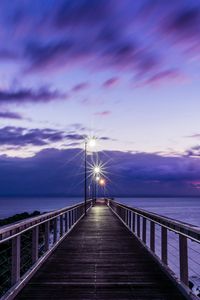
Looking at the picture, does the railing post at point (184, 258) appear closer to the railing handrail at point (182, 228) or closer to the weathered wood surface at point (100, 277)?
the railing handrail at point (182, 228)

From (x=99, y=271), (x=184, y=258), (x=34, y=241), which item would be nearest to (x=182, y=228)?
(x=184, y=258)

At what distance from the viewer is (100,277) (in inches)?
317

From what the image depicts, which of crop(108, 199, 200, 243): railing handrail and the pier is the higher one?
crop(108, 199, 200, 243): railing handrail

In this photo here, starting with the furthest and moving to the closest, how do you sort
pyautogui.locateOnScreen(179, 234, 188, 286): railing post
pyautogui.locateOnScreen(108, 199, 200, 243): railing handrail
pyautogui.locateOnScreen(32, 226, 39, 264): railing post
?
pyautogui.locateOnScreen(32, 226, 39, 264): railing post → pyautogui.locateOnScreen(179, 234, 188, 286): railing post → pyautogui.locateOnScreen(108, 199, 200, 243): railing handrail

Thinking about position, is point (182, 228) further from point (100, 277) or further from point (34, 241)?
point (34, 241)

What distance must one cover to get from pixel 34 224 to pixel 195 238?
364 cm

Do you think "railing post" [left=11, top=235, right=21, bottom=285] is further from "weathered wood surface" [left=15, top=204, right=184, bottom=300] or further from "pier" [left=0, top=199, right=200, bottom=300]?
"weathered wood surface" [left=15, top=204, right=184, bottom=300]

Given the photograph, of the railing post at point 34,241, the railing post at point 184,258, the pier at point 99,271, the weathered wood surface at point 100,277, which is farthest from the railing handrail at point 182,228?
the railing post at point 34,241

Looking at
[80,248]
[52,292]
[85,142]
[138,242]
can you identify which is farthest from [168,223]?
[85,142]

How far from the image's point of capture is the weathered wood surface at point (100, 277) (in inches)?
265

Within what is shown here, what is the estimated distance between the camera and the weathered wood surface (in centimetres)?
672

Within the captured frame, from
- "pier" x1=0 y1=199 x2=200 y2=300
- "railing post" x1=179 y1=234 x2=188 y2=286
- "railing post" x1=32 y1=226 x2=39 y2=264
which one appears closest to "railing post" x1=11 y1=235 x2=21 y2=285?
"pier" x1=0 y1=199 x2=200 y2=300

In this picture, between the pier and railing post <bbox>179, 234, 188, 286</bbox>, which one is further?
railing post <bbox>179, 234, 188, 286</bbox>

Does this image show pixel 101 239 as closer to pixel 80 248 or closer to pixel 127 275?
pixel 80 248
